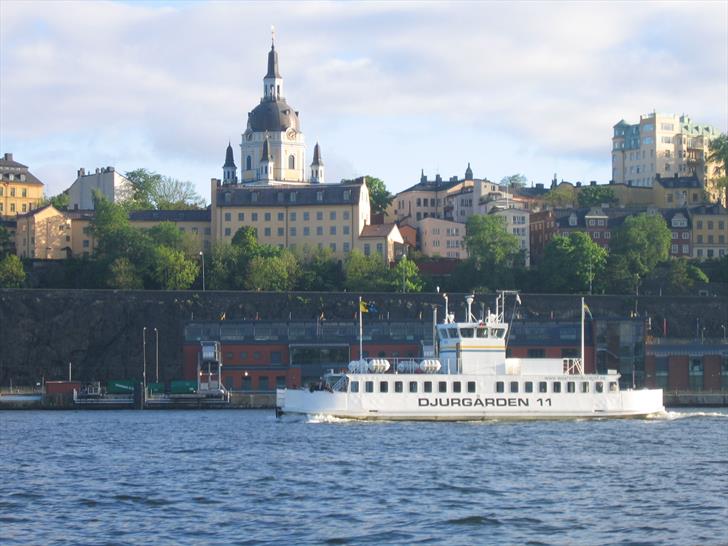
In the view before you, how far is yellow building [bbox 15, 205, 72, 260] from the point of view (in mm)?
162650

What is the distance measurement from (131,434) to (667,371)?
48273mm

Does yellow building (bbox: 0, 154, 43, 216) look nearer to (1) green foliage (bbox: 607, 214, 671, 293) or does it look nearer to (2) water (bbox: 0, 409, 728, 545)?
(1) green foliage (bbox: 607, 214, 671, 293)

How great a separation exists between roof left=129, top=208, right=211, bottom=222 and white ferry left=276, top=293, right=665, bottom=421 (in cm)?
8510

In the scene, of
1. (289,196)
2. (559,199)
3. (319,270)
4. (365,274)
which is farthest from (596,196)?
(365,274)

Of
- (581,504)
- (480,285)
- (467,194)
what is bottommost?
(581,504)

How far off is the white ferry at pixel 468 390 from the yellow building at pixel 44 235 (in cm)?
8440

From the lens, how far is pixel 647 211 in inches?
6900

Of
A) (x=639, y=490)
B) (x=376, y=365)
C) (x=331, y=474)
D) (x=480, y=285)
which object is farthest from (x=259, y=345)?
(x=639, y=490)

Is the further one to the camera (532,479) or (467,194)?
(467,194)

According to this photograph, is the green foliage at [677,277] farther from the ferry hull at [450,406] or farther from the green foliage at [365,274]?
the ferry hull at [450,406]

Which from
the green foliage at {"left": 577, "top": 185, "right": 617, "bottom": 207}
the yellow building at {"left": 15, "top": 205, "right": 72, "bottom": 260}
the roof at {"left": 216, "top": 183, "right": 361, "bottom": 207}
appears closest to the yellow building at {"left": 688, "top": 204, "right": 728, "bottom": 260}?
the green foliage at {"left": 577, "top": 185, "right": 617, "bottom": 207}

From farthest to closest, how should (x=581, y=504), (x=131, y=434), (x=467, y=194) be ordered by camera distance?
(x=467, y=194)
(x=131, y=434)
(x=581, y=504)

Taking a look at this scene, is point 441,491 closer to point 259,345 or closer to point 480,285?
point 259,345

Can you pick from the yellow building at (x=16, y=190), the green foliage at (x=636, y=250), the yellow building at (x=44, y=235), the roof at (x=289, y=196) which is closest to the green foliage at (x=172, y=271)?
the roof at (x=289, y=196)
